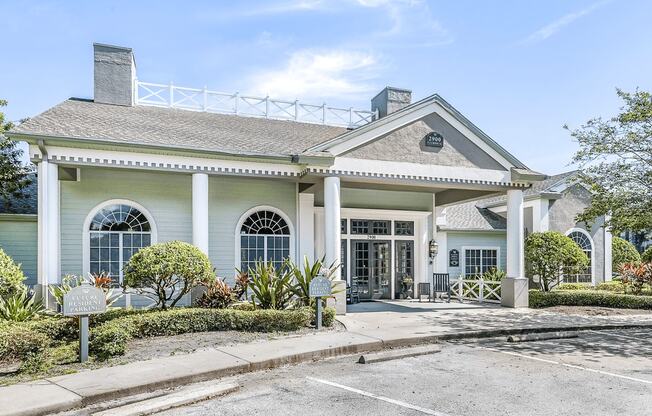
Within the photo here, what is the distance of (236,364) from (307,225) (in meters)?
8.01

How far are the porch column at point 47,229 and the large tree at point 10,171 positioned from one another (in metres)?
4.50

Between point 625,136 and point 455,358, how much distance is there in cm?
874

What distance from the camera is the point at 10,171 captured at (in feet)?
48.2

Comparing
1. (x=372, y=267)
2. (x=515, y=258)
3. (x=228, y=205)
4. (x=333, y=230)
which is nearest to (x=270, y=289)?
(x=333, y=230)

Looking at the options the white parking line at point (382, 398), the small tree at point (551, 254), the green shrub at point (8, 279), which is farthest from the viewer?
the small tree at point (551, 254)

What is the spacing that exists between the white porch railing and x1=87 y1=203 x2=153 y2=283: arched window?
10672 mm

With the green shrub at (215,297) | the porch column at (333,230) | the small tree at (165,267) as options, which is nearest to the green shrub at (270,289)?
the green shrub at (215,297)

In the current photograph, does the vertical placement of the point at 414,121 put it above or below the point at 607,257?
above

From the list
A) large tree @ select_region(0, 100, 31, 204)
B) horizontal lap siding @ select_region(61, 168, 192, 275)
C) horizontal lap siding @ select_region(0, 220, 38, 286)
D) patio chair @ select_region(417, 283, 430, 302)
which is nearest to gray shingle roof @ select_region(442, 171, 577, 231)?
patio chair @ select_region(417, 283, 430, 302)

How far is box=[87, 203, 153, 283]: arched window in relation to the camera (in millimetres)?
12648

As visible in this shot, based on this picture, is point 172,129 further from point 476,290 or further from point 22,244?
point 476,290

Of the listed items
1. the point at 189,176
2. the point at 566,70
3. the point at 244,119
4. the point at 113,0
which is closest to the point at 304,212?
the point at 189,176

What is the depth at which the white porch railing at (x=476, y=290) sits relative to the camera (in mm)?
16766

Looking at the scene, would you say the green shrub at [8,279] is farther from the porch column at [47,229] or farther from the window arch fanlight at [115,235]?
the window arch fanlight at [115,235]
